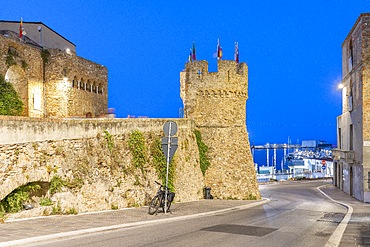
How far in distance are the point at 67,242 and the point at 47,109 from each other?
22.7 meters

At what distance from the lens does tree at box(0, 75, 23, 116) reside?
23.2 m

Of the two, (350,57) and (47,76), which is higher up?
(350,57)

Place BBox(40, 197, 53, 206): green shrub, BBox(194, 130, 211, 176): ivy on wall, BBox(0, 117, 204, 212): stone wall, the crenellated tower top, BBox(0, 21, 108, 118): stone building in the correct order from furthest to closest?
BBox(0, 21, 108, 118): stone building
the crenellated tower top
BBox(194, 130, 211, 176): ivy on wall
BBox(40, 197, 53, 206): green shrub
BBox(0, 117, 204, 212): stone wall

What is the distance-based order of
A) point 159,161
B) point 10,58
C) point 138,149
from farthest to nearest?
point 10,58 → point 159,161 → point 138,149

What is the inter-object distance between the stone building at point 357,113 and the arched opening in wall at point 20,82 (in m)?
22.6

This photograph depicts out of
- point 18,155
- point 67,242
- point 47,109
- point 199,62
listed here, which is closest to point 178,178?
point 199,62

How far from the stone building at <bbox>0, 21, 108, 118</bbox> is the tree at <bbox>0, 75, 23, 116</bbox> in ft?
2.93

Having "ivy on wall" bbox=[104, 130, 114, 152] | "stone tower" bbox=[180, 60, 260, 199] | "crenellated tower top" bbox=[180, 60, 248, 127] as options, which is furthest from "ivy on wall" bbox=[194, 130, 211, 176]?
"ivy on wall" bbox=[104, 130, 114, 152]

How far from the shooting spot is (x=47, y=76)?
29453 mm

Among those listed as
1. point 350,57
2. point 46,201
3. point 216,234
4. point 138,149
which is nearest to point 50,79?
point 138,149

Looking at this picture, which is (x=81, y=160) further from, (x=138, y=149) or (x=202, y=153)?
(x=202, y=153)

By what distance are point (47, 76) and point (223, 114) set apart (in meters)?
13.3

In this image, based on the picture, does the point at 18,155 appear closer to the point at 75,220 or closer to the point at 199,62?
the point at 75,220

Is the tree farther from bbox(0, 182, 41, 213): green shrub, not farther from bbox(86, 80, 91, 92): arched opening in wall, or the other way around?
bbox(0, 182, 41, 213): green shrub
